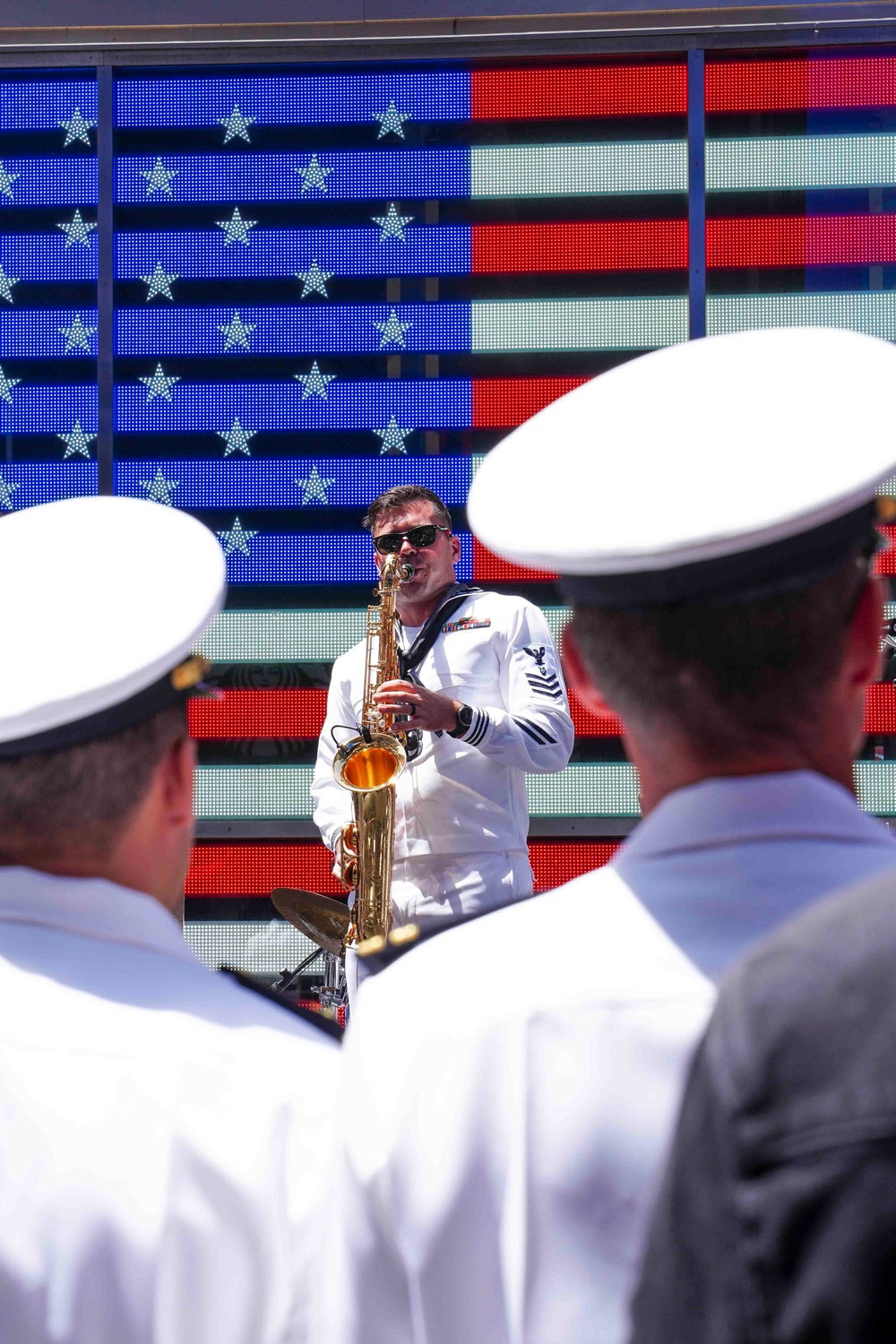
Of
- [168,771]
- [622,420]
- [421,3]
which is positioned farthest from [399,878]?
[421,3]

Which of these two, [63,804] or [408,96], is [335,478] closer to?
[408,96]

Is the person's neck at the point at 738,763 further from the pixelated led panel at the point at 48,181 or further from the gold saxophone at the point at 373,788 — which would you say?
the pixelated led panel at the point at 48,181

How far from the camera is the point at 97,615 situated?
1371 millimetres

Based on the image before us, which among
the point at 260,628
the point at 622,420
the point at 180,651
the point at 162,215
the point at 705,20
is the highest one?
the point at 705,20

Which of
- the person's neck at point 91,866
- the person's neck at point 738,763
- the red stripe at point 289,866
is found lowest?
the red stripe at point 289,866

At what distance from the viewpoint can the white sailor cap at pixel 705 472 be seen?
41.6 inches

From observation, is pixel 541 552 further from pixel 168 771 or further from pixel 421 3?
pixel 421 3

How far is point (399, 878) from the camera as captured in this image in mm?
4191

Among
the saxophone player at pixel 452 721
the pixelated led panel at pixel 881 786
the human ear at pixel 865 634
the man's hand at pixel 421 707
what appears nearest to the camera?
the human ear at pixel 865 634

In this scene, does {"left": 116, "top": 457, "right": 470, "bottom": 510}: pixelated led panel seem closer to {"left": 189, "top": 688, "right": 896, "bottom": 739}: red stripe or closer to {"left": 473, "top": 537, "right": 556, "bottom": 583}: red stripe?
{"left": 473, "top": 537, "right": 556, "bottom": 583}: red stripe

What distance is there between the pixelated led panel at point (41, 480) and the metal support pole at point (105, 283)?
0.23 feet

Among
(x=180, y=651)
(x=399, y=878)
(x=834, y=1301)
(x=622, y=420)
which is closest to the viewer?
(x=834, y=1301)

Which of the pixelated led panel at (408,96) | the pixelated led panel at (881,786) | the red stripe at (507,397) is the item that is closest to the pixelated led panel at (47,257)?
the pixelated led panel at (408,96)

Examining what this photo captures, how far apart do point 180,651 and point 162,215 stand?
4648 millimetres
